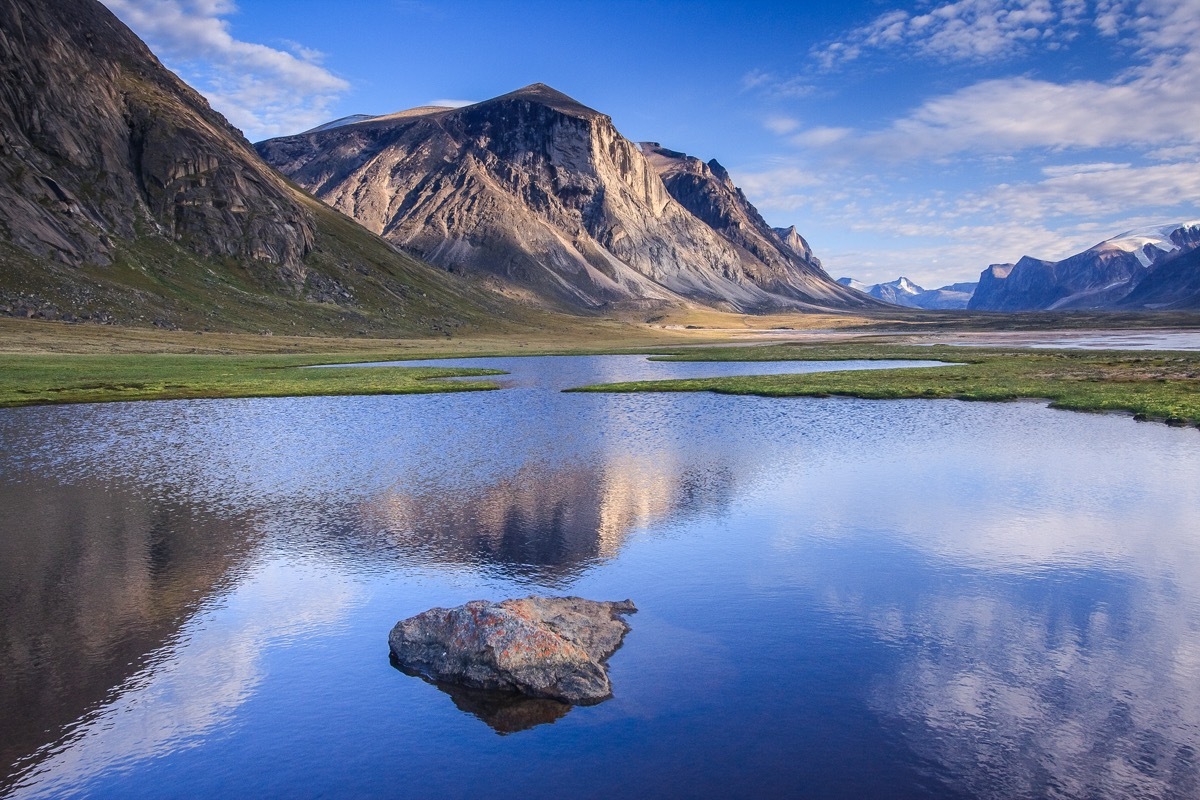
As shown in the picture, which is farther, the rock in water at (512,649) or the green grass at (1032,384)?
the green grass at (1032,384)

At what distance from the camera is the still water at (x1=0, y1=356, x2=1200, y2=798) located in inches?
503

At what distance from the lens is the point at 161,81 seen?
193m

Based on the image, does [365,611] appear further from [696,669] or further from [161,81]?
[161,81]

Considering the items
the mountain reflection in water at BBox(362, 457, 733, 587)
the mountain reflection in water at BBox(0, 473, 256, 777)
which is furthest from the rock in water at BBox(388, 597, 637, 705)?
the mountain reflection in water at BBox(0, 473, 256, 777)

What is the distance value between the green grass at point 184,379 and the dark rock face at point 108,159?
5601 cm

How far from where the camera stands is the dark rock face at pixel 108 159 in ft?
447

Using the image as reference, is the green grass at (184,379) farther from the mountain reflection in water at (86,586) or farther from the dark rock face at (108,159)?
the dark rock face at (108,159)

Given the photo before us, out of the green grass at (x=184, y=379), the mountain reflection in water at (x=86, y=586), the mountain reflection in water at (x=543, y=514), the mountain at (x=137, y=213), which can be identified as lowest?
the mountain reflection in water at (x=86, y=586)

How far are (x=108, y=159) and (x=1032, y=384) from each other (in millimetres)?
172042

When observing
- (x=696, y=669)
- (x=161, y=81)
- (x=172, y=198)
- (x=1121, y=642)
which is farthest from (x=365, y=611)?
(x=161, y=81)

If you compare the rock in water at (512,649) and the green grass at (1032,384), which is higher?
the green grass at (1032,384)

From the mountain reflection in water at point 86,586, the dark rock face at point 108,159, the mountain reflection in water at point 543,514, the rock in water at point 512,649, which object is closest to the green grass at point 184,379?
the mountain reflection in water at point 86,586

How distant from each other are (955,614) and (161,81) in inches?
8886

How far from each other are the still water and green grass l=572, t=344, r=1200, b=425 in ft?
53.2
